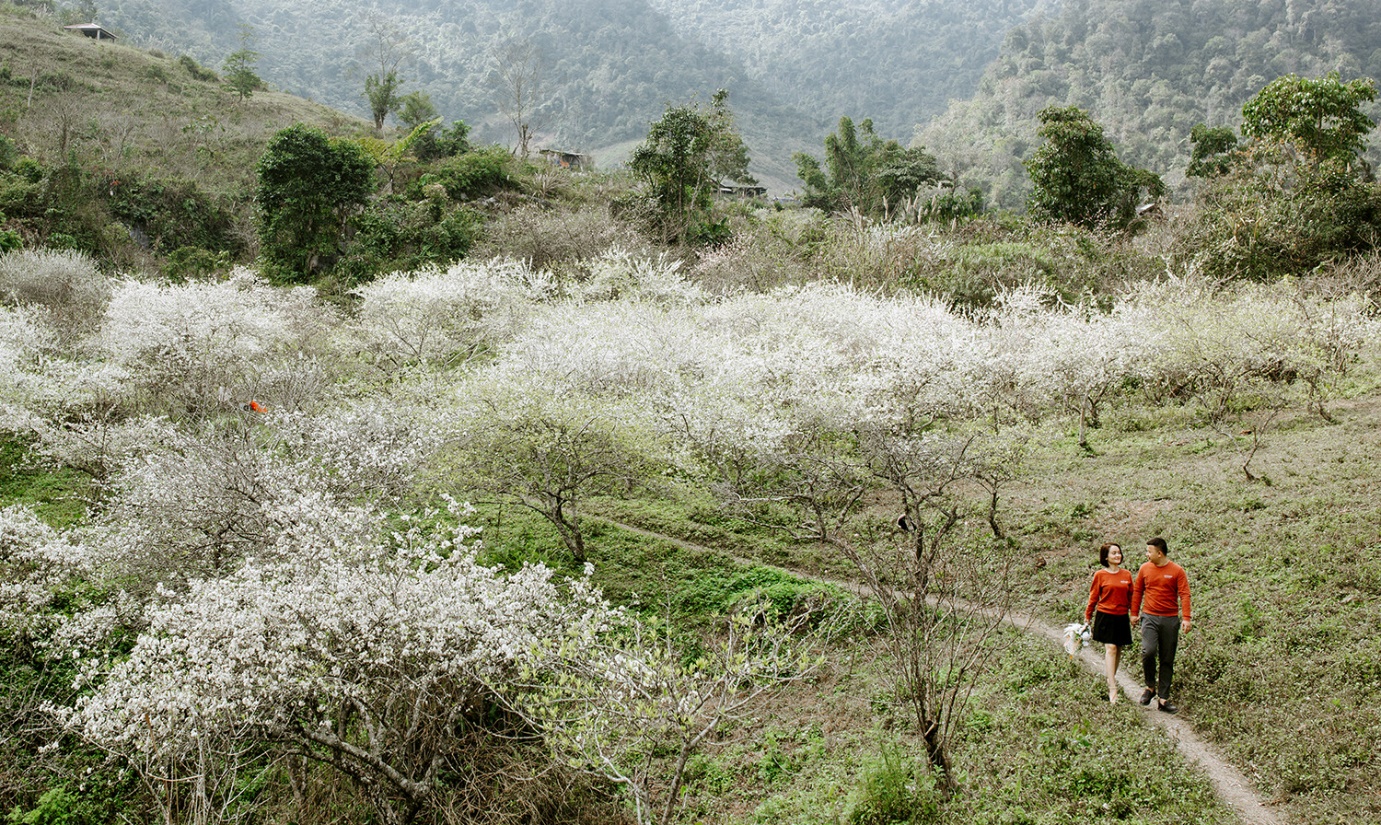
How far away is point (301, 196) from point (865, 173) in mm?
36687

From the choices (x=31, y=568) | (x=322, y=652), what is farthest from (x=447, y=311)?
(x=322, y=652)

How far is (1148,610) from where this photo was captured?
25.4 ft

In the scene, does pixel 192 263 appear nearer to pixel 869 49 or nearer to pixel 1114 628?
pixel 1114 628

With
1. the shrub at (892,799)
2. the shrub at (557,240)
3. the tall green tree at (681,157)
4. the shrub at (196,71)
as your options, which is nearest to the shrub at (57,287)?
the shrub at (557,240)

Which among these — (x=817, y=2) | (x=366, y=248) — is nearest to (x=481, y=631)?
(x=366, y=248)

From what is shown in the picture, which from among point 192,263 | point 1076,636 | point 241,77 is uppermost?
point 241,77

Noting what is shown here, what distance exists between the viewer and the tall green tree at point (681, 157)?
36.7m

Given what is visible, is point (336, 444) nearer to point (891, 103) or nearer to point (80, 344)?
point (80, 344)

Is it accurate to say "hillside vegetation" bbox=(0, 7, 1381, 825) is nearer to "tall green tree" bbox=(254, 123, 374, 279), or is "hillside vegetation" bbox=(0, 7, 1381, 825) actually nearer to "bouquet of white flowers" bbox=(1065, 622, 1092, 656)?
"tall green tree" bbox=(254, 123, 374, 279)

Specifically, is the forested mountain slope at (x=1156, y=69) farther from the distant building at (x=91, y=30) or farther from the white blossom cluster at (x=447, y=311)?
the distant building at (x=91, y=30)

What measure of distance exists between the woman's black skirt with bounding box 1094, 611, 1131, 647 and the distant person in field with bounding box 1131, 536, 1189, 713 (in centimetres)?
17

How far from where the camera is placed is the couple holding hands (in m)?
7.59

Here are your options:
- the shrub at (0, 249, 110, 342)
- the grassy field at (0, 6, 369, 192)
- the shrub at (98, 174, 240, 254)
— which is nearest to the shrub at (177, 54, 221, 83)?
the grassy field at (0, 6, 369, 192)

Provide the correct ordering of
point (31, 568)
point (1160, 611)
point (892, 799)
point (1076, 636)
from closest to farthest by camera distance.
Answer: point (892, 799) → point (1160, 611) → point (1076, 636) → point (31, 568)
